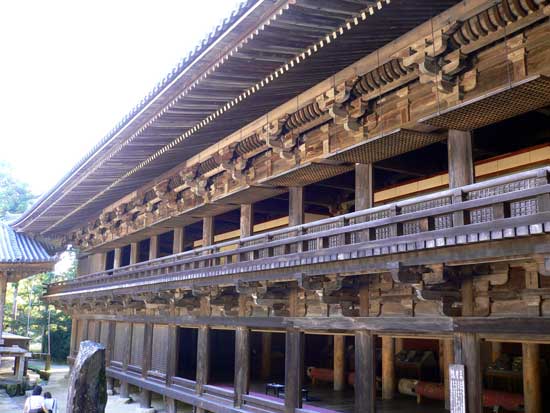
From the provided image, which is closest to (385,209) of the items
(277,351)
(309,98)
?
(309,98)

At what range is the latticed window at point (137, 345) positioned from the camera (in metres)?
17.7

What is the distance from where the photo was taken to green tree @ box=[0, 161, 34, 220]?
43.5 meters

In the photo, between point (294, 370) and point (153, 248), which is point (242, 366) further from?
point (153, 248)

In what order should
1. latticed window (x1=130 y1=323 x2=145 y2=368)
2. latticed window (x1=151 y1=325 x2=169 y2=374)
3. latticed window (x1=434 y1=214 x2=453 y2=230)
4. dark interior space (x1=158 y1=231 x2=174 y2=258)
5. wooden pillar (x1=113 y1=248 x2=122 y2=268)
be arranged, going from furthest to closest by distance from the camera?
1. dark interior space (x1=158 y1=231 x2=174 y2=258)
2. wooden pillar (x1=113 y1=248 x2=122 y2=268)
3. latticed window (x1=130 y1=323 x2=145 y2=368)
4. latticed window (x1=151 y1=325 x2=169 y2=374)
5. latticed window (x1=434 y1=214 x2=453 y2=230)

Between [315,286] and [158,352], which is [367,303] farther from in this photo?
[158,352]

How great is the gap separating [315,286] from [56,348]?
3531 cm

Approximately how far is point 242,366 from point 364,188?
5.24 meters

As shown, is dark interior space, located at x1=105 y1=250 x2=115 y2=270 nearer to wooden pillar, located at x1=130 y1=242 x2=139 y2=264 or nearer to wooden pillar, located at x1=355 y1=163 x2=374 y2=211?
wooden pillar, located at x1=130 y1=242 x2=139 y2=264

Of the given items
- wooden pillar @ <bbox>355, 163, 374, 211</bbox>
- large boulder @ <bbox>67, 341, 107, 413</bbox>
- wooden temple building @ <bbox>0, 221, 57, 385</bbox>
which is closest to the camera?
large boulder @ <bbox>67, 341, 107, 413</bbox>

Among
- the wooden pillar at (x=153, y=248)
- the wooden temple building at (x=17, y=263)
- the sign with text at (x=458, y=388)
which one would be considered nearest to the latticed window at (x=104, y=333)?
the wooden temple building at (x=17, y=263)

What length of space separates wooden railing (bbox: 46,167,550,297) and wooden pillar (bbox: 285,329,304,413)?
170cm

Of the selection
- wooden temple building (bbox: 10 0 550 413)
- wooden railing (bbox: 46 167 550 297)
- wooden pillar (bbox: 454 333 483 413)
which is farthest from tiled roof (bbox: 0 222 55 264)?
wooden pillar (bbox: 454 333 483 413)

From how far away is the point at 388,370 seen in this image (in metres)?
13.5

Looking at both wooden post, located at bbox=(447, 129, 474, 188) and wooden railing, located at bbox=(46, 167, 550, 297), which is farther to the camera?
wooden post, located at bbox=(447, 129, 474, 188)
